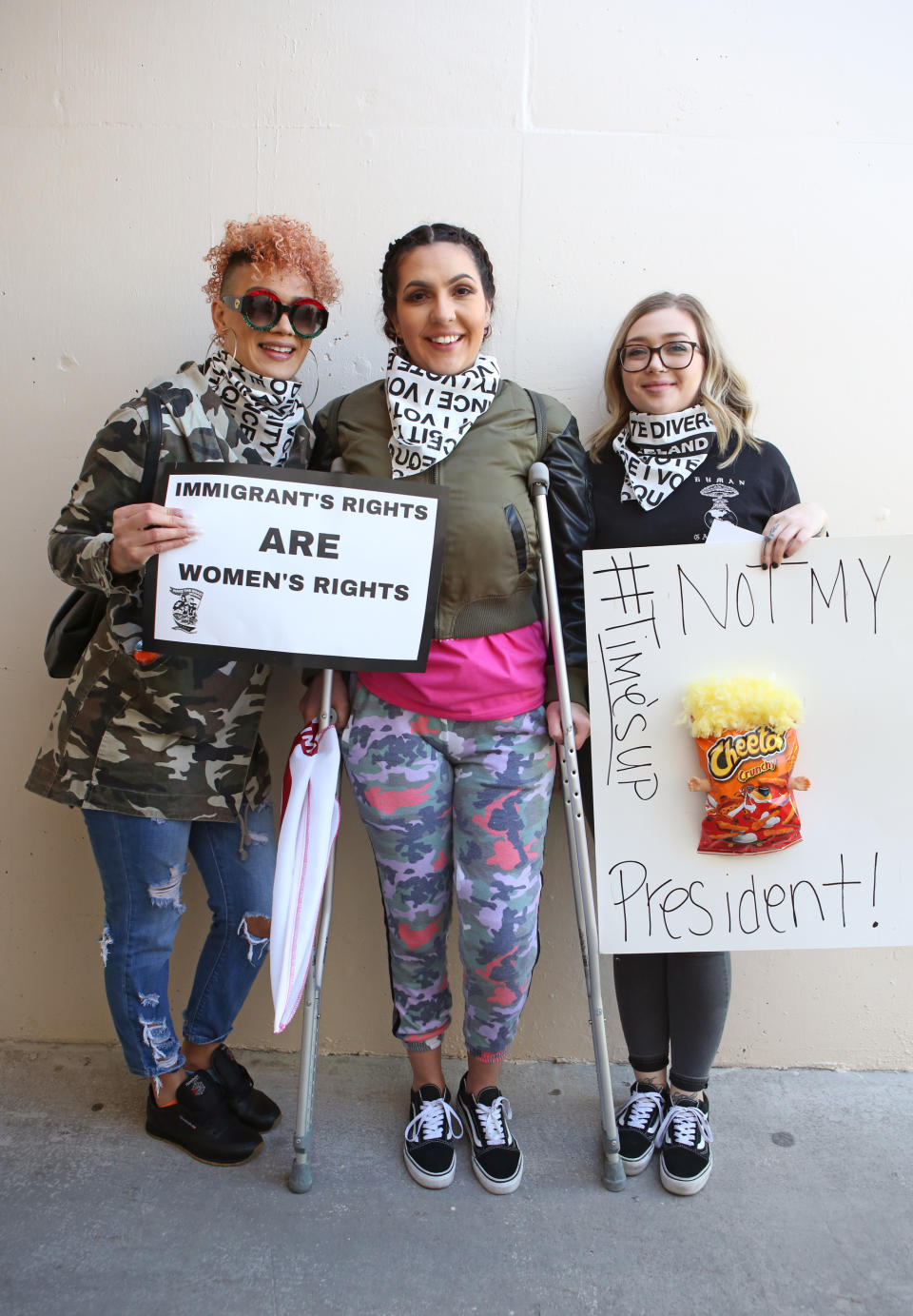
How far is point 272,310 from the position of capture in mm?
2246

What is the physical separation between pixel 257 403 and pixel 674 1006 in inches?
77.9

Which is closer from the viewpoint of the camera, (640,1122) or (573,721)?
(573,721)

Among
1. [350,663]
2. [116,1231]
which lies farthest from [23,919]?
[350,663]

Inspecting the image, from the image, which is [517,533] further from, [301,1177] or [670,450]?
[301,1177]

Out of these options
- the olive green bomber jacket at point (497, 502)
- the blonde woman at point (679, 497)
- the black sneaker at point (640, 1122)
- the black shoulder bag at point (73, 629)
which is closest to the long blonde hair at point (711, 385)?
the blonde woman at point (679, 497)

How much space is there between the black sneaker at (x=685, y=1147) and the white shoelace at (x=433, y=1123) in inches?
22.7

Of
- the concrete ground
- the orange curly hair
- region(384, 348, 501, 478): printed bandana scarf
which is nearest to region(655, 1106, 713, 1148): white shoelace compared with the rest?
the concrete ground

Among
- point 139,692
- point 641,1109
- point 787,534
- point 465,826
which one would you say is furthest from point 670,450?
point 641,1109

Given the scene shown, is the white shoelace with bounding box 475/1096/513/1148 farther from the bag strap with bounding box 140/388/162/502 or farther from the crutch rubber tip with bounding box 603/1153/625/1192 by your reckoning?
the bag strap with bounding box 140/388/162/502

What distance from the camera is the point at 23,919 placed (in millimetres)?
3008

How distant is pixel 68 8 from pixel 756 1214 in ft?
13.2

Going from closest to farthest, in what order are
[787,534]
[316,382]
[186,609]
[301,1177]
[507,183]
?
[186,609] → [787,534] → [301,1177] → [507,183] → [316,382]

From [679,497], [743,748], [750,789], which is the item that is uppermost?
[679,497]

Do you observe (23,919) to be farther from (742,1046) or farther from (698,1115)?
(742,1046)
